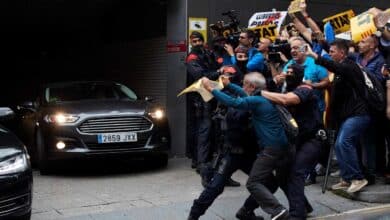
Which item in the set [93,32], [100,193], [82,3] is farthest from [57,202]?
[93,32]

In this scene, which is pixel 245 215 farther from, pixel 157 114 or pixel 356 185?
pixel 157 114

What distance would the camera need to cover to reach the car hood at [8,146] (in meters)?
5.87

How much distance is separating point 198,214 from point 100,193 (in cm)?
213

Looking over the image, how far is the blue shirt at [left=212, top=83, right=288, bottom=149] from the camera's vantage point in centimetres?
584

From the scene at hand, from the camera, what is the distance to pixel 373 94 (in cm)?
735

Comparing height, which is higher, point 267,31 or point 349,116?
point 267,31

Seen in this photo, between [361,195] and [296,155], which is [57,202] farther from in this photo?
[361,195]

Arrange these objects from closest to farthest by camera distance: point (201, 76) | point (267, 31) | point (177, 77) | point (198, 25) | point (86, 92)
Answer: point (201, 76) < point (267, 31) < point (86, 92) < point (198, 25) < point (177, 77)

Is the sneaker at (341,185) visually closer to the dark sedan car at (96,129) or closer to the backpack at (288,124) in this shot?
the backpack at (288,124)

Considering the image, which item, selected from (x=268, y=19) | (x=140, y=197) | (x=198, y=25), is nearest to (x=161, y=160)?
(x=140, y=197)

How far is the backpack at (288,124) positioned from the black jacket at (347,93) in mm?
1235

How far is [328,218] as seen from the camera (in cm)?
684

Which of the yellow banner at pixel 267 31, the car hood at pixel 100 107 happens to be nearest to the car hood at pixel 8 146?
the car hood at pixel 100 107

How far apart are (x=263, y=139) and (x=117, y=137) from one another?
332 cm
